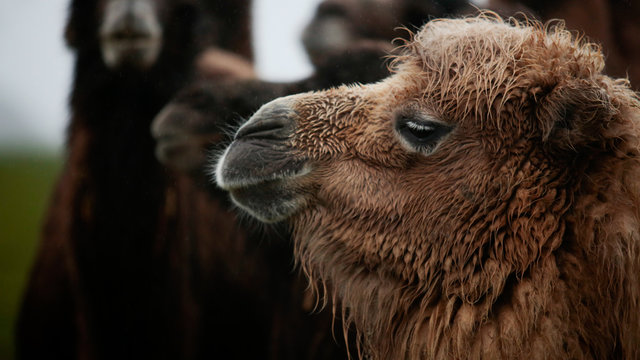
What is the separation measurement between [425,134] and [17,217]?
4.13 meters

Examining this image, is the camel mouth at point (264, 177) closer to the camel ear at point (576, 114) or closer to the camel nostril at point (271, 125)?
the camel nostril at point (271, 125)

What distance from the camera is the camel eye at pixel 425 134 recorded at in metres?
2.02

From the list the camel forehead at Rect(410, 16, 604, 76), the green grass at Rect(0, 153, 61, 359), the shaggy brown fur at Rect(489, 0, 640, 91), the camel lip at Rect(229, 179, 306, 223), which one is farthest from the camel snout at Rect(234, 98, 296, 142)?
the green grass at Rect(0, 153, 61, 359)

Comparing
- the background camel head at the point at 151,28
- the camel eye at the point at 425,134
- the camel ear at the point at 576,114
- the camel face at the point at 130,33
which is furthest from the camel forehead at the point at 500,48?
the camel face at the point at 130,33

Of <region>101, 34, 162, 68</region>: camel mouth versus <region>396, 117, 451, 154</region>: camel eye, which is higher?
<region>101, 34, 162, 68</region>: camel mouth

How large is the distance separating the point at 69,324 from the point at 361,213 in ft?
8.38

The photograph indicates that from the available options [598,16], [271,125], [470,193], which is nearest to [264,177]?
[271,125]

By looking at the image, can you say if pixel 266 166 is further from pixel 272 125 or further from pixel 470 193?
pixel 470 193

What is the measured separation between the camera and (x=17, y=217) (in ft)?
16.5

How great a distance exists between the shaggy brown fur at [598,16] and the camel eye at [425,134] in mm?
860

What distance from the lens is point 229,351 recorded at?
4.07m

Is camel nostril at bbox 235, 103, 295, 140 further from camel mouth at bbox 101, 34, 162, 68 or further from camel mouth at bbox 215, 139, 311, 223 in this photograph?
camel mouth at bbox 101, 34, 162, 68

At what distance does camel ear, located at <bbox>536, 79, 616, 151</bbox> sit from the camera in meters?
1.83

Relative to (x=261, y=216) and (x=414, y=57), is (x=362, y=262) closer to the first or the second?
(x=261, y=216)
